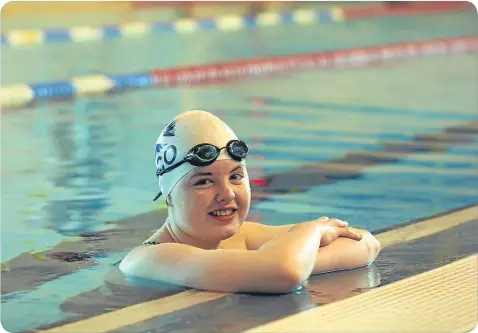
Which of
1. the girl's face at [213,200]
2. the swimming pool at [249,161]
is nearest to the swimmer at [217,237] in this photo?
the girl's face at [213,200]

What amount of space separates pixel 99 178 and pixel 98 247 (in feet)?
4.53

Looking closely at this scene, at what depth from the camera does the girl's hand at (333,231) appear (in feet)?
11.9

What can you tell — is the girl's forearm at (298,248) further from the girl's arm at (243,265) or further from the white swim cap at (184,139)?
the white swim cap at (184,139)

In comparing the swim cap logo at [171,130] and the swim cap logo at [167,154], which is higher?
the swim cap logo at [171,130]

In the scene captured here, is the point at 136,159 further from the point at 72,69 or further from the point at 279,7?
the point at 279,7

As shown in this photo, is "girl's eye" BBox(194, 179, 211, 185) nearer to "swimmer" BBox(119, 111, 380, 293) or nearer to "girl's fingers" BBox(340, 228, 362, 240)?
"swimmer" BBox(119, 111, 380, 293)

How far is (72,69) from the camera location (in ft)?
34.2

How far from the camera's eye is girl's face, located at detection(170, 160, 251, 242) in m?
3.48

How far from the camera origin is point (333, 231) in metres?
3.67

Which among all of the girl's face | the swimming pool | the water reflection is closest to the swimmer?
the girl's face

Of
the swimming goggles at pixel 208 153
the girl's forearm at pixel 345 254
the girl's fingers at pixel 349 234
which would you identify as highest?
the swimming goggles at pixel 208 153

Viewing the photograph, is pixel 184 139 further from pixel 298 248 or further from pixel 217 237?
pixel 298 248

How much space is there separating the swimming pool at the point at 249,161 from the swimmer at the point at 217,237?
0.85ft

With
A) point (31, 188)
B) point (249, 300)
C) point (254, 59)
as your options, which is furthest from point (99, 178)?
point (254, 59)
